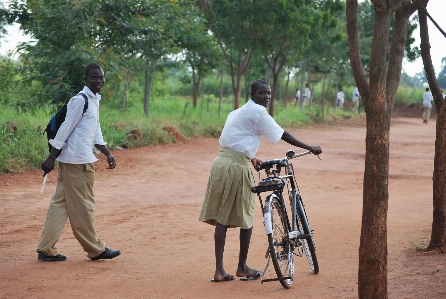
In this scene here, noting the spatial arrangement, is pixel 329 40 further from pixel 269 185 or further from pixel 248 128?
pixel 269 185

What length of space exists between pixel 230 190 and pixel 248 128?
0.52 m

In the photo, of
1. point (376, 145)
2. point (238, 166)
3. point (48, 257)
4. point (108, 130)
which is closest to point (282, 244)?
point (238, 166)

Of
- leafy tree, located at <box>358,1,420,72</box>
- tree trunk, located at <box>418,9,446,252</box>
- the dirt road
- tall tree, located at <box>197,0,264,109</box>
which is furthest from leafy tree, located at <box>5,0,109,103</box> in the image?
leafy tree, located at <box>358,1,420,72</box>

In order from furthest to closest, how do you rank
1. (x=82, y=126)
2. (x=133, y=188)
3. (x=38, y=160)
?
(x=38, y=160)
(x=133, y=188)
(x=82, y=126)

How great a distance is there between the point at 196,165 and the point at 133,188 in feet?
12.2

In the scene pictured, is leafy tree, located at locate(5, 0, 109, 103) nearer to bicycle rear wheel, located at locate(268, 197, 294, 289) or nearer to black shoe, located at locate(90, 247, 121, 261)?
black shoe, located at locate(90, 247, 121, 261)

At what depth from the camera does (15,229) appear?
317 inches

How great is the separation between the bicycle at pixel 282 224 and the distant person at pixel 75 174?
5.43 ft

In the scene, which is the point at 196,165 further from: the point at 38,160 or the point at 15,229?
the point at 15,229

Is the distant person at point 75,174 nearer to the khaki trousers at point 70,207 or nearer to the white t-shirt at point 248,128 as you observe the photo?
the khaki trousers at point 70,207

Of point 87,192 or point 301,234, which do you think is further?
point 87,192

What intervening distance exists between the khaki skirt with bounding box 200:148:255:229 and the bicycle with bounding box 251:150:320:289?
0.11 metres

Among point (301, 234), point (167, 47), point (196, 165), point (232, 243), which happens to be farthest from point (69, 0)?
point (301, 234)

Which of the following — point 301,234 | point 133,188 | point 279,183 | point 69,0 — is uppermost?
point 69,0
